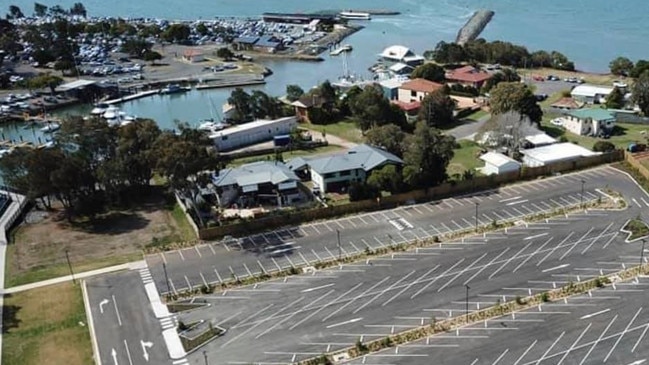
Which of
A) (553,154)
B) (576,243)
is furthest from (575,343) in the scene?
(553,154)

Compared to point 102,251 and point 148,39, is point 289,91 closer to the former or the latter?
point 102,251

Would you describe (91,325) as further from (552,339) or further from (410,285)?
(552,339)

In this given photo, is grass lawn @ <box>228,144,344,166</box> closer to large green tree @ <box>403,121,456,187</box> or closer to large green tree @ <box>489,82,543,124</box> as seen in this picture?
large green tree @ <box>403,121,456,187</box>

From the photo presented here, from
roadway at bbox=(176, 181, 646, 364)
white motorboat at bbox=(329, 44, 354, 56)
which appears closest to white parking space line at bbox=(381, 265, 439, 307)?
roadway at bbox=(176, 181, 646, 364)

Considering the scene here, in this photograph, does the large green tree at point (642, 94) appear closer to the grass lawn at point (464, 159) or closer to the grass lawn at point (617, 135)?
the grass lawn at point (617, 135)

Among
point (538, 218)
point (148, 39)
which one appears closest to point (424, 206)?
point (538, 218)
